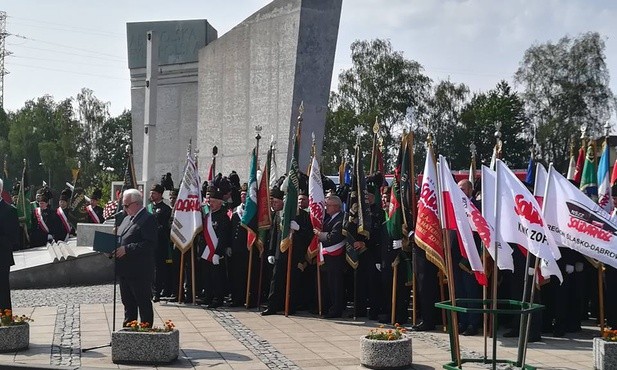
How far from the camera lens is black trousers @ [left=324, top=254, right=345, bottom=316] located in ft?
41.4

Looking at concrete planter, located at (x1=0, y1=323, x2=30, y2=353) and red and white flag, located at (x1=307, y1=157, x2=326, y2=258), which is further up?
red and white flag, located at (x1=307, y1=157, x2=326, y2=258)

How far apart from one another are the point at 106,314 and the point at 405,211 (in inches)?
183

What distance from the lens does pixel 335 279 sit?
1260 centimetres

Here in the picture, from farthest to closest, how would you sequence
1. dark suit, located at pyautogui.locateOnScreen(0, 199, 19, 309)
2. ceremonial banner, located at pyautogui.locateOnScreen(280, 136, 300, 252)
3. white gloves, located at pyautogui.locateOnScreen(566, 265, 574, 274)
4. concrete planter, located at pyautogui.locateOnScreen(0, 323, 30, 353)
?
ceremonial banner, located at pyautogui.locateOnScreen(280, 136, 300, 252) → white gloves, located at pyautogui.locateOnScreen(566, 265, 574, 274) → dark suit, located at pyautogui.locateOnScreen(0, 199, 19, 309) → concrete planter, located at pyautogui.locateOnScreen(0, 323, 30, 353)

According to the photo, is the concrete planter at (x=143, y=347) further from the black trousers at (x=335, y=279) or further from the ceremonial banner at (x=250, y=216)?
the ceremonial banner at (x=250, y=216)

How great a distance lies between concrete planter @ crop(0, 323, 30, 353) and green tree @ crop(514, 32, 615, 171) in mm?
48481

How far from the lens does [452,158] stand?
2452 inches

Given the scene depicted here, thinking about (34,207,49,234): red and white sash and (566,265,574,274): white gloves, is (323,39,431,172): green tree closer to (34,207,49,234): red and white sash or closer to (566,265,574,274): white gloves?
(34,207,49,234): red and white sash

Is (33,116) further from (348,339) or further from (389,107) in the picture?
(348,339)

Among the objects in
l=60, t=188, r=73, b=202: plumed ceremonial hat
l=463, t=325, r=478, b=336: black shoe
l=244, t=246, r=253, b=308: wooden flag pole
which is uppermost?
l=60, t=188, r=73, b=202: plumed ceremonial hat

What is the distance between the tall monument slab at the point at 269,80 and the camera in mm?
18688

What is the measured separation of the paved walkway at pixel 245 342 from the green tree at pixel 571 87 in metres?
45.2

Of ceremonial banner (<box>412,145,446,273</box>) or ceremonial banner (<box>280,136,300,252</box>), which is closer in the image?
ceremonial banner (<box>412,145,446,273</box>)

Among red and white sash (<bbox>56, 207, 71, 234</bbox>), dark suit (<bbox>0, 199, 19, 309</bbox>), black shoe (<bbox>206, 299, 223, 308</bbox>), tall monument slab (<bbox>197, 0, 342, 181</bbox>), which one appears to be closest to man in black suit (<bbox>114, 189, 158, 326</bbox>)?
dark suit (<bbox>0, 199, 19, 309</bbox>)
